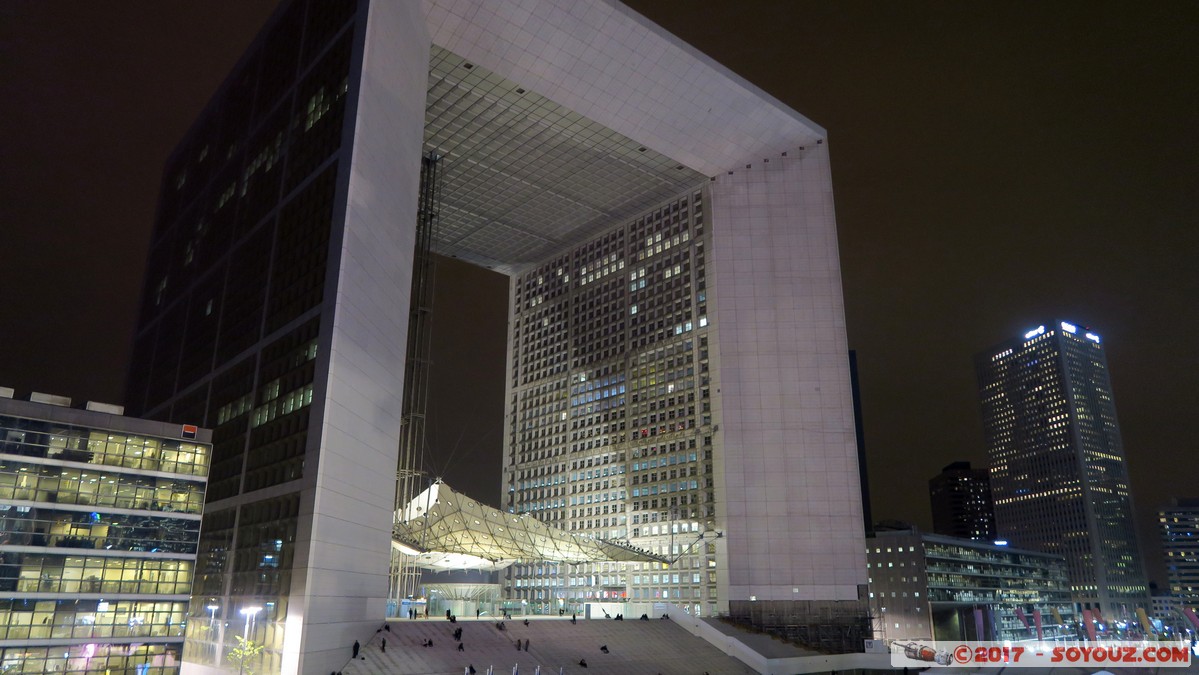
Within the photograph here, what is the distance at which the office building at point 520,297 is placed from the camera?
49688 millimetres

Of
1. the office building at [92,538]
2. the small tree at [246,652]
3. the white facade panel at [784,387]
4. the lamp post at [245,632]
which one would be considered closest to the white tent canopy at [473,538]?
the white facade panel at [784,387]

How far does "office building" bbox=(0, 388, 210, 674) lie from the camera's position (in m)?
44.2

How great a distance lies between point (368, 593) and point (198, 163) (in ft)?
183

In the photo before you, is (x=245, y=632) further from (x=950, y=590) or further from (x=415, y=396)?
(x=950, y=590)

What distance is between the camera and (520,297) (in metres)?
114

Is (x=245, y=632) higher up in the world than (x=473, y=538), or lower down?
lower down

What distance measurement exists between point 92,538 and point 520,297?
71399 millimetres

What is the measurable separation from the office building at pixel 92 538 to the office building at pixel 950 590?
111997 mm

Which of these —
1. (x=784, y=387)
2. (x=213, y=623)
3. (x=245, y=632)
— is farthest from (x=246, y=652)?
(x=784, y=387)

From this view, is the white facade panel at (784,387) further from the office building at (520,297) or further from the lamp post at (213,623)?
the lamp post at (213,623)

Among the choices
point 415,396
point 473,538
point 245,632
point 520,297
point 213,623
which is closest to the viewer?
point 245,632

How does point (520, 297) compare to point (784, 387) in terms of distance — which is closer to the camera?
point (784, 387)

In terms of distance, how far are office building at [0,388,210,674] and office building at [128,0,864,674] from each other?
3157 millimetres

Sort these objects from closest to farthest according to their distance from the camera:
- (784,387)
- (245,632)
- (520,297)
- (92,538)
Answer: (245,632) < (92,538) < (784,387) < (520,297)
